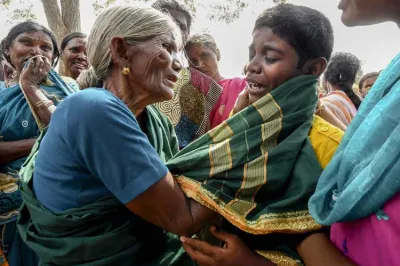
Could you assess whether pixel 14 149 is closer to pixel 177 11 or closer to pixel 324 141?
pixel 177 11

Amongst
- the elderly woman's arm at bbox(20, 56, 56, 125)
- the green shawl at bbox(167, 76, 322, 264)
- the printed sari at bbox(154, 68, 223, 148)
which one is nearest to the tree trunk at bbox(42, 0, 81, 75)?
the elderly woman's arm at bbox(20, 56, 56, 125)

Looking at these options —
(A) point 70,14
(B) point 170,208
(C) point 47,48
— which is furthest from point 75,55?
(A) point 70,14

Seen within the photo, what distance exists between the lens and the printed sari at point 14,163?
2615mm

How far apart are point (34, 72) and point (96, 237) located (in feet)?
5.71

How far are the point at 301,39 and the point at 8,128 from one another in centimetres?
212

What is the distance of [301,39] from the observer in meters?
1.70

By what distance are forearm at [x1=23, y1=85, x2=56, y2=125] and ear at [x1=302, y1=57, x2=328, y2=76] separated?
173 cm

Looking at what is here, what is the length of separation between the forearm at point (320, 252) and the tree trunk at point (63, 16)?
8099 mm

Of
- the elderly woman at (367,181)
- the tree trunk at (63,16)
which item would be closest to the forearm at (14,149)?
the elderly woman at (367,181)

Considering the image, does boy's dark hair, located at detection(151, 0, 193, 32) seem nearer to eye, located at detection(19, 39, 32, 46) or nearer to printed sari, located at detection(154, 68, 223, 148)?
printed sari, located at detection(154, 68, 223, 148)

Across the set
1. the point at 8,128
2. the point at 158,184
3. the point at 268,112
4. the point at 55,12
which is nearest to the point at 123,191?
the point at 158,184

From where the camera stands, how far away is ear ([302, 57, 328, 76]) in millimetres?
1737

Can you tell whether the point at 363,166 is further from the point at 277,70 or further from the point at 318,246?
the point at 277,70

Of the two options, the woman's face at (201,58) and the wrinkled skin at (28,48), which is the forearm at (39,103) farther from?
the woman's face at (201,58)
